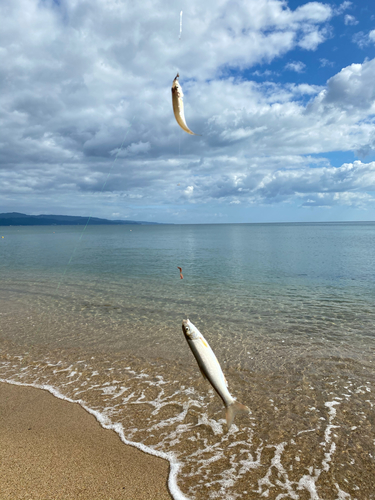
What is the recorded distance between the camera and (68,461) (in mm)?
5691

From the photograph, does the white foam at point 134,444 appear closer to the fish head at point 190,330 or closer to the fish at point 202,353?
the fish at point 202,353

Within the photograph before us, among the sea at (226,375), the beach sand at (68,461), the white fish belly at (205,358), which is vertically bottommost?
the sea at (226,375)

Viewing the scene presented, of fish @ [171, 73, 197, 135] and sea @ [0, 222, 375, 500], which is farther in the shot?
sea @ [0, 222, 375, 500]

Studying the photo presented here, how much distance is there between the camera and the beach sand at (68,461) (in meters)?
5.04

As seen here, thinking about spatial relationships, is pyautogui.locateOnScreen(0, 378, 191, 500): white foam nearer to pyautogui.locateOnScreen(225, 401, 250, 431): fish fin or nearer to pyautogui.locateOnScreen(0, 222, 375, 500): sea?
pyautogui.locateOnScreen(0, 222, 375, 500): sea

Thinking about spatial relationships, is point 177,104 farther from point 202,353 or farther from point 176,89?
point 202,353

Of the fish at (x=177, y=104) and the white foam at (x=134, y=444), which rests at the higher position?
the fish at (x=177, y=104)

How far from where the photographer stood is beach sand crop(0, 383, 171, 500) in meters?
5.04

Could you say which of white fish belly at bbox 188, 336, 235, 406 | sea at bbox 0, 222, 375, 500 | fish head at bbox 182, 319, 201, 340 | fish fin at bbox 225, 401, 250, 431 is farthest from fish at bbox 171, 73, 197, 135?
sea at bbox 0, 222, 375, 500

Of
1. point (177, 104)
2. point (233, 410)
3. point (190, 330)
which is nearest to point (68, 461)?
point (233, 410)

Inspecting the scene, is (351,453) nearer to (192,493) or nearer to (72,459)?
(192,493)

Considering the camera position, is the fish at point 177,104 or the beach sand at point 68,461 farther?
the beach sand at point 68,461

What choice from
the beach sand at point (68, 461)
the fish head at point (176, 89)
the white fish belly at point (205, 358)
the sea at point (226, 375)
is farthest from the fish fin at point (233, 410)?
the fish head at point (176, 89)

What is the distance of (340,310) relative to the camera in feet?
54.1
